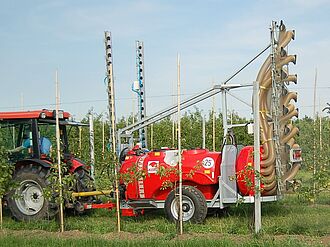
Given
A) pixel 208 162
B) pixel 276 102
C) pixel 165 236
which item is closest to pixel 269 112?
pixel 276 102

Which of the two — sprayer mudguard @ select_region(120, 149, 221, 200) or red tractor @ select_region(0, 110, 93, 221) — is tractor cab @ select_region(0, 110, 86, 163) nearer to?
red tractor @ select_region(0, 110, 93, 221)

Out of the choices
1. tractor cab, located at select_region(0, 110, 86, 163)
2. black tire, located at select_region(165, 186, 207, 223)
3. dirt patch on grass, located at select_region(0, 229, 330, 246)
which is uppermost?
tractor cab, located at select_region(0, 110, 86, 163)

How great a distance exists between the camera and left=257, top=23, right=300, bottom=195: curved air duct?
31.5 ft

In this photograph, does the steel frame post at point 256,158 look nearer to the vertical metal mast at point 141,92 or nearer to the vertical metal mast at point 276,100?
the vertical metal mast at point 276,100

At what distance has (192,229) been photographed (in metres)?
9.35

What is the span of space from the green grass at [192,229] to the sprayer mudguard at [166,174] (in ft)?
1.87

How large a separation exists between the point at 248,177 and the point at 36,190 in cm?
435

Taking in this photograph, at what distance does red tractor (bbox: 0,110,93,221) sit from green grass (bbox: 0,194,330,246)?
39 centimetres

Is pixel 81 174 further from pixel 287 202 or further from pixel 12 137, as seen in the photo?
pixel 287 202

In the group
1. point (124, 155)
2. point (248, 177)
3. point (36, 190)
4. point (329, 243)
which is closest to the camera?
point (329, 243)

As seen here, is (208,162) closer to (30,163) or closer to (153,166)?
(153,166)

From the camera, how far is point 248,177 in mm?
9039

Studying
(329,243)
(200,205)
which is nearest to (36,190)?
(200,205)

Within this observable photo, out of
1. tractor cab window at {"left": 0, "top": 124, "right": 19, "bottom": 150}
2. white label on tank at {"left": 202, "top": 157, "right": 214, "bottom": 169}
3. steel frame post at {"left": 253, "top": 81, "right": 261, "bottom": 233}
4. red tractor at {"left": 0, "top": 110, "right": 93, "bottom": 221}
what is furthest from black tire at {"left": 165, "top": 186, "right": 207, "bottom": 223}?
tractor cab window at {"left": 0, "top": 124, "right": 19, "bottom": 150}
